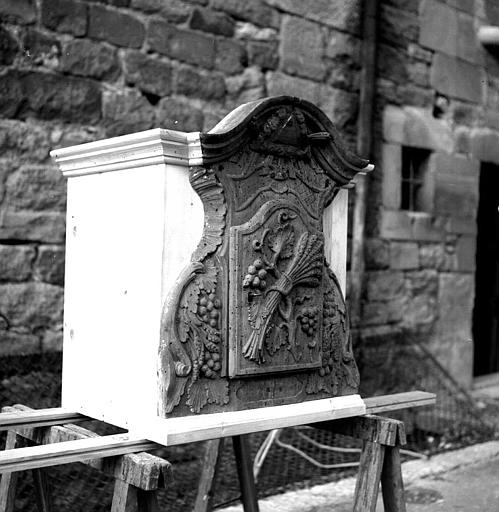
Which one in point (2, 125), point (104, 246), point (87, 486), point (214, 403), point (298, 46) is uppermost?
point (298, 46)

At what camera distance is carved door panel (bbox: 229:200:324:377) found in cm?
215

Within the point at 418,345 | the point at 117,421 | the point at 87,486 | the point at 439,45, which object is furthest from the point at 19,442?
the point at 439,45

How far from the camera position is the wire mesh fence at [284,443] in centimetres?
341

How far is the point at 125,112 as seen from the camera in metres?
3.80

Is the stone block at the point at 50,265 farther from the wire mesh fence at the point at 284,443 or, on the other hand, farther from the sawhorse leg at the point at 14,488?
the sawhorse leg at the point at 14,488

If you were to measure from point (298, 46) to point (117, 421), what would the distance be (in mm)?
3036

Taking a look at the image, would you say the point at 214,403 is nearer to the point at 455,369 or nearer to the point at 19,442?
the point at 19,442

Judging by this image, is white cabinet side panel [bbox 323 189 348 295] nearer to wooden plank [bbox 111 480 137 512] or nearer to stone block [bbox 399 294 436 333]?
wooden plank [bbox 111 480 137 512]

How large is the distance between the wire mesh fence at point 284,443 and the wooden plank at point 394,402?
77 cm

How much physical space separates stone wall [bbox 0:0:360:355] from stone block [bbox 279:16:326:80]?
1cm

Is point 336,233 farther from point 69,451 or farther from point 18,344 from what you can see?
point 18,344

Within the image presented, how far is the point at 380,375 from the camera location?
194 inches

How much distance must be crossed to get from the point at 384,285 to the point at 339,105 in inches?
46.2

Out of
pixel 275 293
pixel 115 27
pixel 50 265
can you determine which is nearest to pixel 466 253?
pixel 115 27
